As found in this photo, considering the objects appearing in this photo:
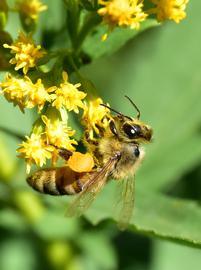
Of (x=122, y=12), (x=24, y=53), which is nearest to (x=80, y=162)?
(x=24, y=53)

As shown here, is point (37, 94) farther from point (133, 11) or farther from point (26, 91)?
point (133, 11)

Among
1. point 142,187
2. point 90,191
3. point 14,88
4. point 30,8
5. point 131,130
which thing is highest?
point 30,8

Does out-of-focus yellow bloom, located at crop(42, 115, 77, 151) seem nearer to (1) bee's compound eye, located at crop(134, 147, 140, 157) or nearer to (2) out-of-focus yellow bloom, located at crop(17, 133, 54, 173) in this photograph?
(2) out-of-focus yellow bloom, located at crop(17, 133, 54, 173)

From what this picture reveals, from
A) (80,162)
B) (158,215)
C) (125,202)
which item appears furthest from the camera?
(158,215)

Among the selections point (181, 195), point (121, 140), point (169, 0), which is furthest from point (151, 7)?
point (181, 195)

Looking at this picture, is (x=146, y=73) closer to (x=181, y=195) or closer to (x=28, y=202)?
(x=181, y=195)

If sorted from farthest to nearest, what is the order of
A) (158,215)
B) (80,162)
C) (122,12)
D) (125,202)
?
(158,215), (125,202), (80,162), (122,12)

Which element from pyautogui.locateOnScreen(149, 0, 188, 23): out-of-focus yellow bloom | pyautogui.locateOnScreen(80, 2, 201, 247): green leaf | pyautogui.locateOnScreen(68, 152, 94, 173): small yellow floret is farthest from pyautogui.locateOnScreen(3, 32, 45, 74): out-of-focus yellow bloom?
pyautogui.locateOnScreen(80, 2, 201, 247): green leaf
